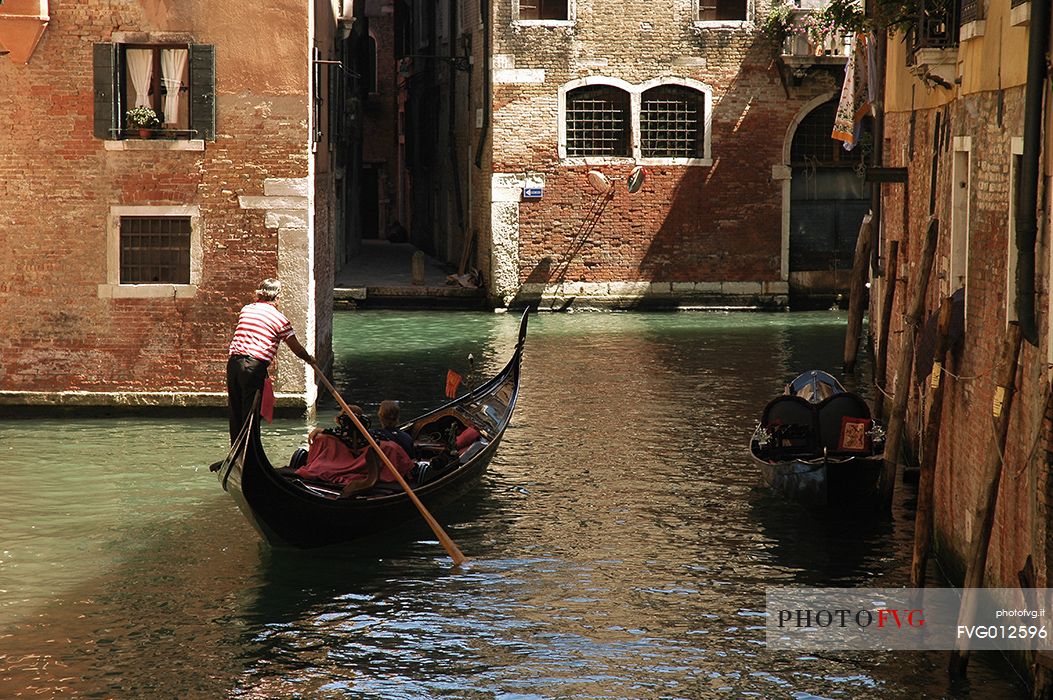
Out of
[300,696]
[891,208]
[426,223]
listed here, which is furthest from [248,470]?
[426,223]

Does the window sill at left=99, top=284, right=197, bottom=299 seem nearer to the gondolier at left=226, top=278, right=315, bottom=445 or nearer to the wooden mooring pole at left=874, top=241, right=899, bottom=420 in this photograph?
the gondolier at left=226, top=278, right=315, bottom=445

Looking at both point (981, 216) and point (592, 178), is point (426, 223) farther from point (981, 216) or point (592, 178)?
point (981, 216)

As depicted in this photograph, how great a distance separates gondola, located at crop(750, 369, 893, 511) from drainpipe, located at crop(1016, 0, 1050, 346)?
3236 mm

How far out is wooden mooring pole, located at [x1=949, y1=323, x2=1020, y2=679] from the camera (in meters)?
6.03

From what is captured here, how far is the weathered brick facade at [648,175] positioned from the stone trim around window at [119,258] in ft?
30.9

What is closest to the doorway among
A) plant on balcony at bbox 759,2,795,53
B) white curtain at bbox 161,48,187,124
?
plant on balcony at bbox 759,2,795,53

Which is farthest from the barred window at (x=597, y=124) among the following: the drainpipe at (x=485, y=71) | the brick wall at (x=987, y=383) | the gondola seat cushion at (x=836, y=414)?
the gondola seat cushion at (x=836, y=414)

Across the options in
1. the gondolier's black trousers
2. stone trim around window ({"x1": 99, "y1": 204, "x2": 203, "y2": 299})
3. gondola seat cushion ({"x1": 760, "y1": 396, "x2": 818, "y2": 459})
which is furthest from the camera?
stone trim around window ({"x1": 99, "y1": 204, "x2": 203, "y2": 299})

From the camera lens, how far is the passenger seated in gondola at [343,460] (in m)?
8.84

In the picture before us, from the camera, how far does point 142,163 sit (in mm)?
Answer: 12289

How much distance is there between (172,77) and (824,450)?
6259mm

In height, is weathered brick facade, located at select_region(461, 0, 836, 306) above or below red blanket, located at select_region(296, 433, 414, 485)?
above

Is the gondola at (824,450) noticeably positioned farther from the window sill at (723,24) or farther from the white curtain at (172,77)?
the window sill at (723,24)

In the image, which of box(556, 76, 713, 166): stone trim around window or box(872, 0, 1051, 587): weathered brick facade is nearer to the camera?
box(872, 0, 1051, 587): weathered brick facade
